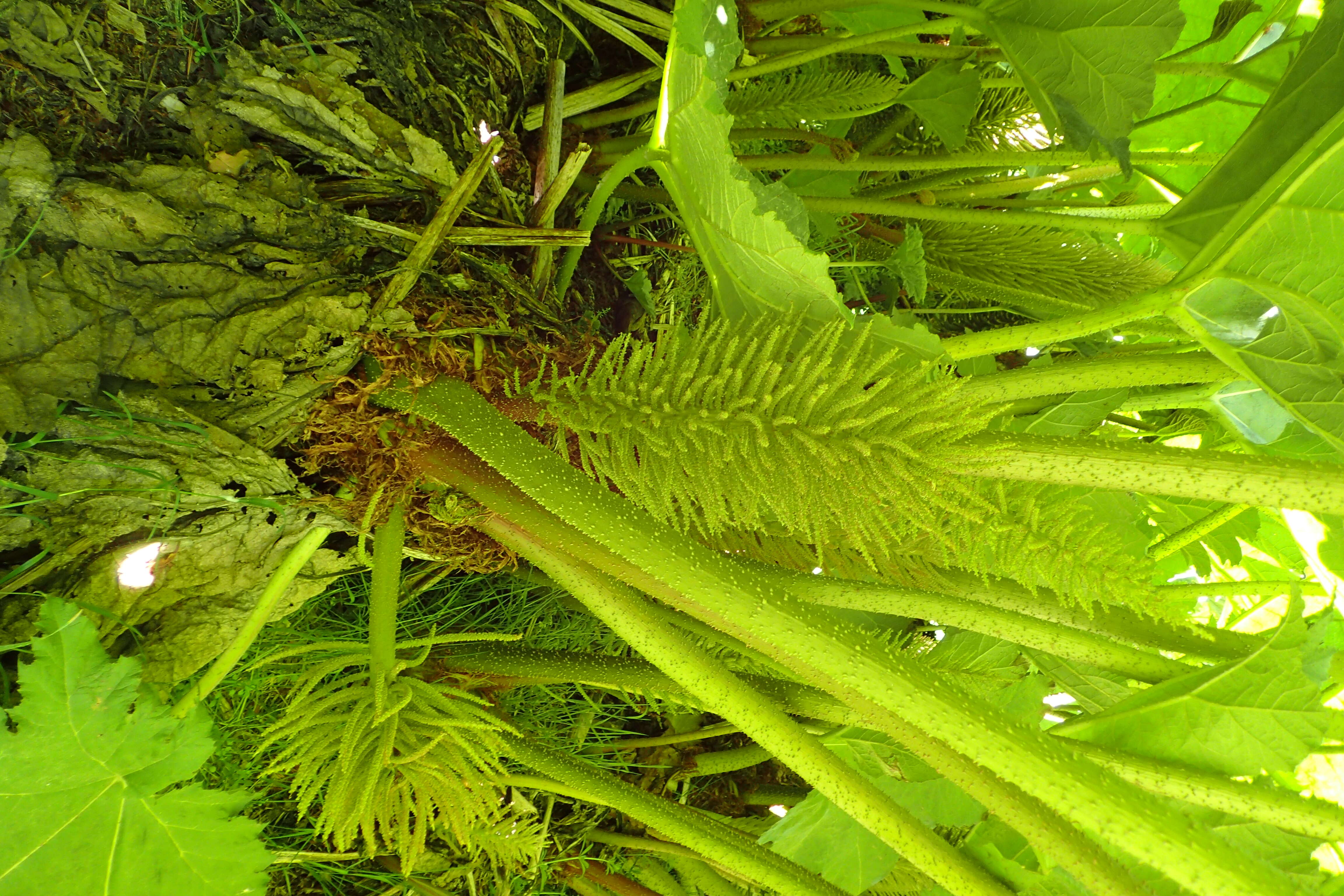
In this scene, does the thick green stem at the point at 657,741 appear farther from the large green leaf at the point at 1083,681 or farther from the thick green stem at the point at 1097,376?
the thick green stem at the point at 1097,376

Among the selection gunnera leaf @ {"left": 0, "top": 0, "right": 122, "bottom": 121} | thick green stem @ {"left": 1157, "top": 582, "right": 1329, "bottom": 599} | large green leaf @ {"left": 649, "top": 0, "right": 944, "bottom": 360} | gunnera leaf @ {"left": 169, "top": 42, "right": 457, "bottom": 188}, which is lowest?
gunnera leaf @ {"left": 0, "top": 0, "right": 122, "bottom": 121}

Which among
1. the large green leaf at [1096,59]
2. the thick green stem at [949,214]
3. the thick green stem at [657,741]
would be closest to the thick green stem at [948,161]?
the thick green stem at [949,214]

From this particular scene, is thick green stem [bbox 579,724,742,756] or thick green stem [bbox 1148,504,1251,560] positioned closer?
thick green stem [bbox 1148,504,1251,560]

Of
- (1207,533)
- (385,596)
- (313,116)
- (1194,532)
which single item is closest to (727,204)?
(313,116)

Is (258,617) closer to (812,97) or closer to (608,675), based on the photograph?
(608,675)

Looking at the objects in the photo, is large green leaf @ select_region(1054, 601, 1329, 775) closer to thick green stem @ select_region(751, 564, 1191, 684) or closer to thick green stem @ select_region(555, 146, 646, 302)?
thick green stem @ select_region(751, 564, 1191, 684)

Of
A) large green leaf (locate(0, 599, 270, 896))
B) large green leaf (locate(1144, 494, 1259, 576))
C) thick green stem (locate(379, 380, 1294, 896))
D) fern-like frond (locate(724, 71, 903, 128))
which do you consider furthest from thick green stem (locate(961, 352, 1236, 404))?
large green leaf (locate(0, 599, 270, 896))
